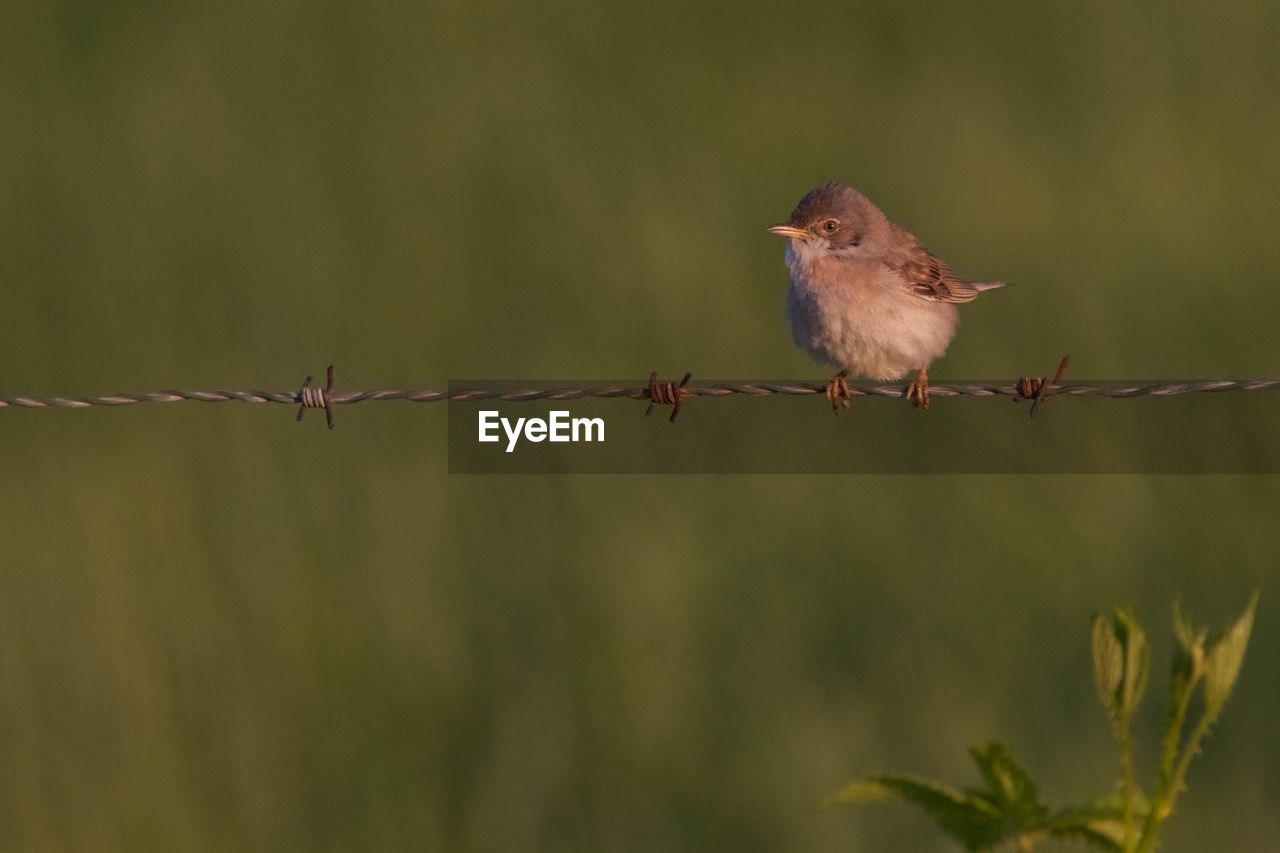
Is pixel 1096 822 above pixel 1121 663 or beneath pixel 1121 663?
beneath

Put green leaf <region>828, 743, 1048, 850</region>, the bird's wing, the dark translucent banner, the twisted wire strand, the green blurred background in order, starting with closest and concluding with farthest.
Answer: green leaf <region>828, 743, 1048, 850</region>
the twisted wire strand
the green blurred background
the bird's wing
the dark translucent banner

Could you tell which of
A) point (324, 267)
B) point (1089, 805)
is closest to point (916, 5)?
point (324, 267)

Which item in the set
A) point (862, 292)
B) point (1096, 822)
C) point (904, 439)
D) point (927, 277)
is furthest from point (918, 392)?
point (1096, 822)

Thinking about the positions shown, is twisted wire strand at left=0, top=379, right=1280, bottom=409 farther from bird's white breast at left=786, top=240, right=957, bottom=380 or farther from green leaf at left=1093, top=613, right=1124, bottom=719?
green leaf at left=1093, top=613, right=1124, bottom=719

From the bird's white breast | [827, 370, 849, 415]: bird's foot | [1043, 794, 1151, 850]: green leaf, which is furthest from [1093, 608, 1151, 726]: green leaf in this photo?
the bird's white breast

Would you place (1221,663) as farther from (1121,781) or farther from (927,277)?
(927,277)

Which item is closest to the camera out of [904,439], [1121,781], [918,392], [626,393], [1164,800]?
[1164,800]

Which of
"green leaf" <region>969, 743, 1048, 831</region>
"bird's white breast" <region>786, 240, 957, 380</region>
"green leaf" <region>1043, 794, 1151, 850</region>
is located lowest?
"green leaf" <region>1043, 794, 1151, 850</region>
